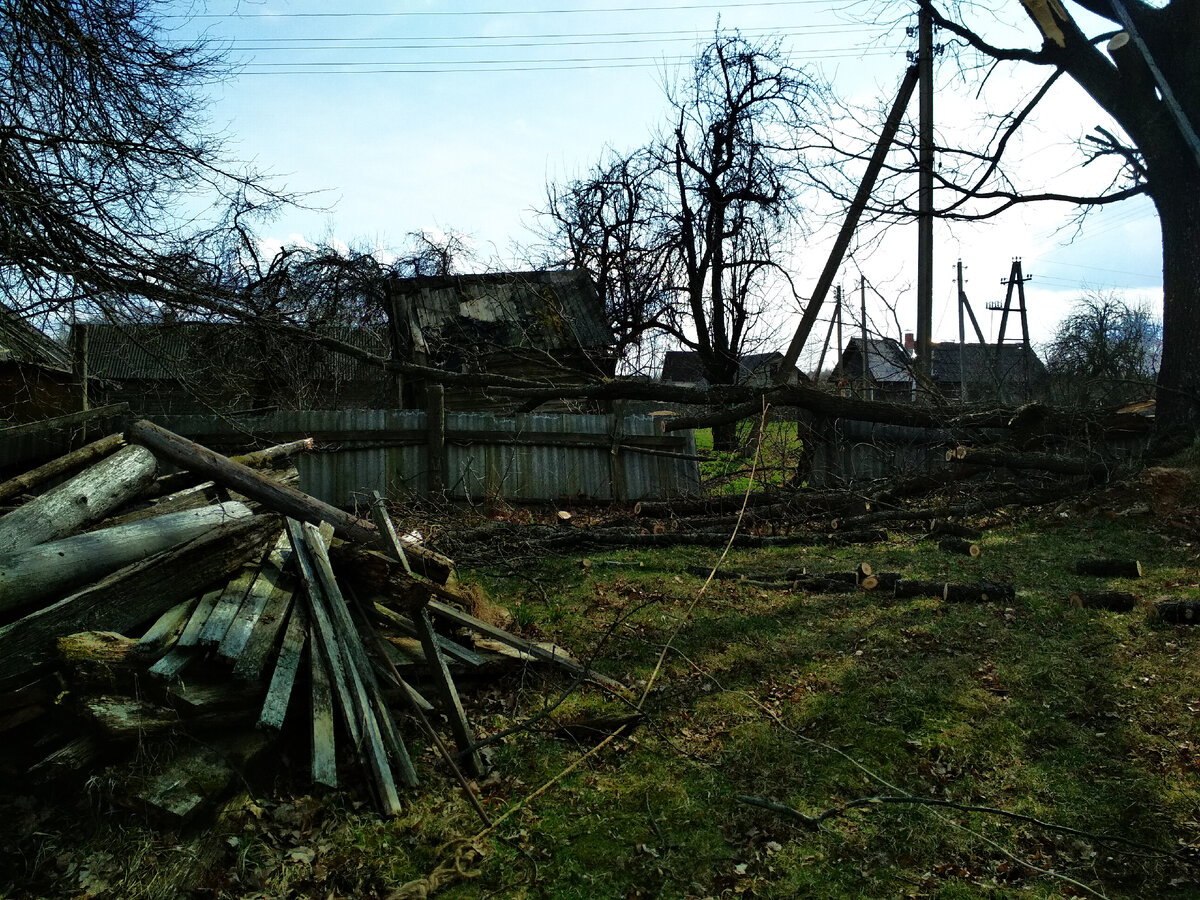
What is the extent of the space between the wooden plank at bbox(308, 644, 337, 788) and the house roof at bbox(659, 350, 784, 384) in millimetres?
11793

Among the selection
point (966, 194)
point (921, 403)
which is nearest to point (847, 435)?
point (921, 403)

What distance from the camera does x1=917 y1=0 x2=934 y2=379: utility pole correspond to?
10.4 meters

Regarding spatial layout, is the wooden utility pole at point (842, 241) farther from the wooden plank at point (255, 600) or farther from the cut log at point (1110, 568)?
the wooden plank at point (255, 600)

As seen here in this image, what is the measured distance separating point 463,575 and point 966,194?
308 inches

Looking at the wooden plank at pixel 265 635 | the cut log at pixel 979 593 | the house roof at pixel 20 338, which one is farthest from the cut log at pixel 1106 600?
the house roof at pixel 20 338

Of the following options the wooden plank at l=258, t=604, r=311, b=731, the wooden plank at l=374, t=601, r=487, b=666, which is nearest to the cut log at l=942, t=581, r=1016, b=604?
the wooden plank at l=374, t=601, r=487, b=666

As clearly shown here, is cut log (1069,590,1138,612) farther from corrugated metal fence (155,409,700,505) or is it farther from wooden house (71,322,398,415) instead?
wooden house (71,322,398,415)

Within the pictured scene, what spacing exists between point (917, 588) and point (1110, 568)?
169cm

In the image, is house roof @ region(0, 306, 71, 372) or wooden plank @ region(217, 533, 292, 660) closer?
wooden plank @ region(217, 533, 292, 660)

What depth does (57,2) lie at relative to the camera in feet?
17.8

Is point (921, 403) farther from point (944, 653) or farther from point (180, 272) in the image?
point (180, 272)

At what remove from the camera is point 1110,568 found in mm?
6414

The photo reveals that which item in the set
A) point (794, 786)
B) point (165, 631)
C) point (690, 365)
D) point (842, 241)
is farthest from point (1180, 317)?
point (690, 365)

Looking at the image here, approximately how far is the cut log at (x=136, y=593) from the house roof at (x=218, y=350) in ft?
7.12
